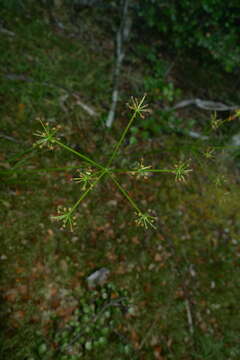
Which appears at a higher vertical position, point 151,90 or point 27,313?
point 151,90

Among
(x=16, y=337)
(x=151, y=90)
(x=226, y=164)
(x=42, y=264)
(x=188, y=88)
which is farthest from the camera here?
(x=188, y=88)

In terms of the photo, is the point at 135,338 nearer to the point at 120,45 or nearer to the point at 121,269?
the point at 121,269

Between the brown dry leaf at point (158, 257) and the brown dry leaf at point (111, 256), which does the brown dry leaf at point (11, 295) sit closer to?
the brown dry leaf at point (111, 256)

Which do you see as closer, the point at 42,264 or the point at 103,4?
the point at 42,264

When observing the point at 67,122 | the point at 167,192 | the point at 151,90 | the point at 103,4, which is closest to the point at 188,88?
the point at 151,90

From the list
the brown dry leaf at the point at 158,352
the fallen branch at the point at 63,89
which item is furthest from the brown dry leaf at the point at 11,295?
the fallen branch at the point at 63,89

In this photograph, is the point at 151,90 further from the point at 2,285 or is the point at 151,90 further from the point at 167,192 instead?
the point at 2,285

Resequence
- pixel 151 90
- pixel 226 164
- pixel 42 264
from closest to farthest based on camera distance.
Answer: pixel 42 264
pixel 151 90
pixel 226 164

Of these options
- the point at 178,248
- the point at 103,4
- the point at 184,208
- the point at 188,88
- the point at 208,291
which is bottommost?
the point at 208,291

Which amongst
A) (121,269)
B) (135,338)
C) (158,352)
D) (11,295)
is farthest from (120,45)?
(158,352)
